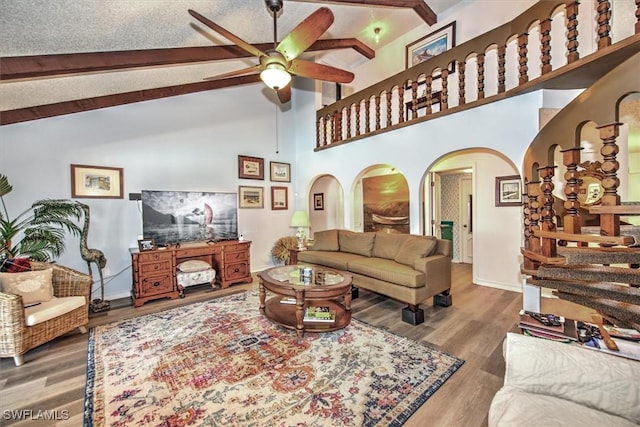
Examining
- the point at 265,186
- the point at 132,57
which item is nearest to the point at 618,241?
the point at 132,57

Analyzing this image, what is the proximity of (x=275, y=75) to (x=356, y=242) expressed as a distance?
106 inches

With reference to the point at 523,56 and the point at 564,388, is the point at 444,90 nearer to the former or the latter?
the point at 523,56

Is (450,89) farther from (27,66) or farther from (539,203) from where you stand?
(27,66)

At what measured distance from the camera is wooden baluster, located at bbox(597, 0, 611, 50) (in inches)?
82.1

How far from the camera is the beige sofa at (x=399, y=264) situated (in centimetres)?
303

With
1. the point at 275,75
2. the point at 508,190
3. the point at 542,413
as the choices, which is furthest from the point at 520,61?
the point at 542,413

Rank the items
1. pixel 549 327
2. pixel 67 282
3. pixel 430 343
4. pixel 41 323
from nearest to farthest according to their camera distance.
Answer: pixel 549 327 → pixel 41 323 → pixel 430 343 → pixel 67 282

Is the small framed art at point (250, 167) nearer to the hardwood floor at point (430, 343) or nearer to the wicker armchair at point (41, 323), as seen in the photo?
the hardwood floor at point (430, 343)

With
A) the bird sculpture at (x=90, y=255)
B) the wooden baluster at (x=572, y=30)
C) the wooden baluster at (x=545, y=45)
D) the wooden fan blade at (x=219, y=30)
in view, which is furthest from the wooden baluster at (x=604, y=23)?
the bird sculpture at (x=90, y=255)

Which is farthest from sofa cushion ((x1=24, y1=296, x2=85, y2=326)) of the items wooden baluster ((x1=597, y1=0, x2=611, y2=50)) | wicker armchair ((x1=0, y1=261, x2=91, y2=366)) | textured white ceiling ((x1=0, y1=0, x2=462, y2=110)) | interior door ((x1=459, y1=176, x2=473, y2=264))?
interior door ((x1=459, y1=176, x2=473, y2=264))

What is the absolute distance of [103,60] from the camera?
2.58m

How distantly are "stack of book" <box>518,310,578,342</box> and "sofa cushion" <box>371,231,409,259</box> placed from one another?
1.83 meters
